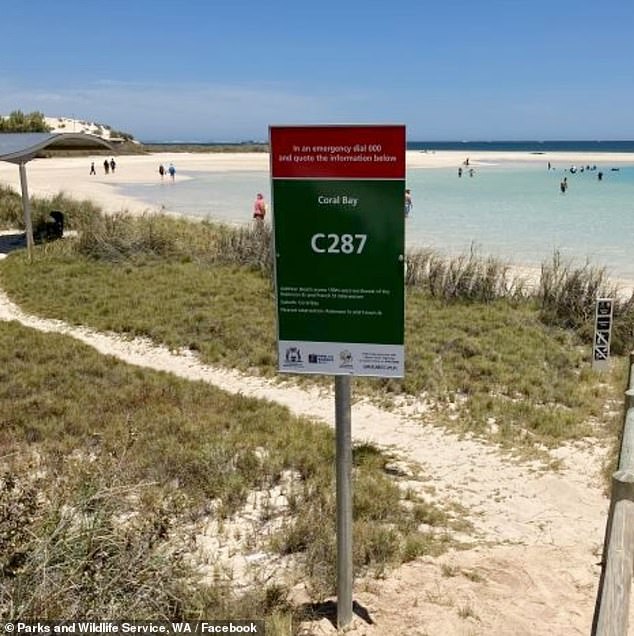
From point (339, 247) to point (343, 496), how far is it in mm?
1232

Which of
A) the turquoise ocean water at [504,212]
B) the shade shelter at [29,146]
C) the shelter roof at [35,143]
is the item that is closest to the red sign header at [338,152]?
the turquoise ocean water at [504,212]

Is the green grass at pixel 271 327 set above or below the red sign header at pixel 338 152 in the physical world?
below

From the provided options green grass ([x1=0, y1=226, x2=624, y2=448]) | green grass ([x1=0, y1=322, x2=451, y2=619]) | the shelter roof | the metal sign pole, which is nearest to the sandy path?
the metal sign pole

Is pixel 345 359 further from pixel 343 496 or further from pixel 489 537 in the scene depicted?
pixel 489 537

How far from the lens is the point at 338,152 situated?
300cm

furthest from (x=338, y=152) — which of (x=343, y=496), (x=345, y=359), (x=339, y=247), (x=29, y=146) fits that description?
(x=29, y=146)

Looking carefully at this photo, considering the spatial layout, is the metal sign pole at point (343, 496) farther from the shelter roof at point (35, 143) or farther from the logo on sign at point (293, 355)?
the shelter roof at point (35, 143)

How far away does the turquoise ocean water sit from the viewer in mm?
21188

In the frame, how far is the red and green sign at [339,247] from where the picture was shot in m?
3.00

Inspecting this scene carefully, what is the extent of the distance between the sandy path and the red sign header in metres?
2.26

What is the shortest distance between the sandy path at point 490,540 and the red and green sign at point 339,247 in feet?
4.70

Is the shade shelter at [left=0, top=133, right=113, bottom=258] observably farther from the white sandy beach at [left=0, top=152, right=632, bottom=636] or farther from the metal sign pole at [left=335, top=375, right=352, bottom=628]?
the metal sign pole at [left=335, top=375, right=352, bottom=628]

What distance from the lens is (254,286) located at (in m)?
13.0

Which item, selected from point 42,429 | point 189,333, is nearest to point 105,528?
point 42,429
